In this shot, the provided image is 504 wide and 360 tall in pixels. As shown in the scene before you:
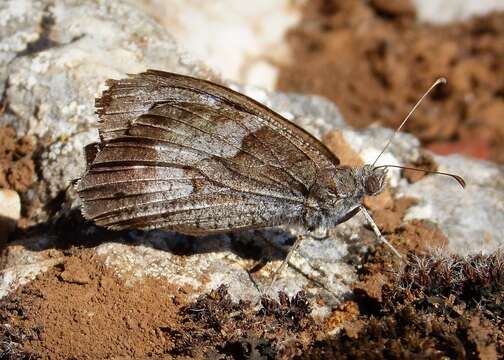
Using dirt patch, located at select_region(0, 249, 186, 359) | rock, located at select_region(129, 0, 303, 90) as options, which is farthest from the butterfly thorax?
rock, located at select_region(129, 0, 303, 90)

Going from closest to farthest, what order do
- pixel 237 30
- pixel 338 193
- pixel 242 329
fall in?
pixel 242 329 → pixel 338 193 → pixel 237 30

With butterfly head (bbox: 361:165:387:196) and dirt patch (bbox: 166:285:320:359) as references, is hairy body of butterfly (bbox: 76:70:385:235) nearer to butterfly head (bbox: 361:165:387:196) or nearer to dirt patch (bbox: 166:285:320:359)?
butterfly head (bbox: 361:165:387:196)

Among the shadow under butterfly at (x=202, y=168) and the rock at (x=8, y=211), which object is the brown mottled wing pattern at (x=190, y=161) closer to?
the shadow under butterfly at (x=202, y=168)

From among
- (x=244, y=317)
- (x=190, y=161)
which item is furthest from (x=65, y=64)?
(x=244, y=317)

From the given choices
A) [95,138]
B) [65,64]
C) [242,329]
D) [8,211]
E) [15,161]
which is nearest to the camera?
[242,329]

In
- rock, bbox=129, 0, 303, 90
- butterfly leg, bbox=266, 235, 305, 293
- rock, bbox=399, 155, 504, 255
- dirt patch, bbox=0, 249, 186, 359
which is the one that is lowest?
dirt patch, bbox=0, 249, 186, 359

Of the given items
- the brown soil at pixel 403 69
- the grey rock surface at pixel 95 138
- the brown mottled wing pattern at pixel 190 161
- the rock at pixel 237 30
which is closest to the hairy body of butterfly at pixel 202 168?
the brown mottled wing pattern at pixel 190 161

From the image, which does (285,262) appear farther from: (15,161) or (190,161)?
(15,161)
